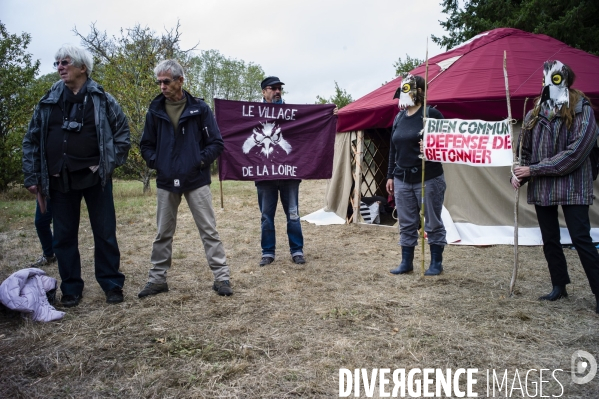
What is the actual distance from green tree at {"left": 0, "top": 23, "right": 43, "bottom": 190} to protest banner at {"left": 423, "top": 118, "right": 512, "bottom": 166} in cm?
1041

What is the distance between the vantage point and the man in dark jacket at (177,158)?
10.0 ft

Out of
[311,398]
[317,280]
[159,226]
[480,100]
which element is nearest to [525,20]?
[480,100]

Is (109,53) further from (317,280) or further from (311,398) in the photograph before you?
(311,398)

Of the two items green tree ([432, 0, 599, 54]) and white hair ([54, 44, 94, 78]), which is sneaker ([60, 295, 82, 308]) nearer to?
white hair ([54, 44, 94, 78])

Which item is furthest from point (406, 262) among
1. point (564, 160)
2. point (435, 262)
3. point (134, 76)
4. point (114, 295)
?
point (134, 76)

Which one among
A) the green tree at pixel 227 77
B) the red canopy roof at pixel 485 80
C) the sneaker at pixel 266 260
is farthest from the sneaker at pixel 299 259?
the green tree at pixel 227 77

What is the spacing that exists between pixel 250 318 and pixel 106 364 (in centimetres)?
85

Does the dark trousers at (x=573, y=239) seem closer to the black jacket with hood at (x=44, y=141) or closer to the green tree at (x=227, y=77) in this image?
the black jacket with hood at (x=44, y=141)

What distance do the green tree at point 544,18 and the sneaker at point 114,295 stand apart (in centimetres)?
915

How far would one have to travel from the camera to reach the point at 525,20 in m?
9.35

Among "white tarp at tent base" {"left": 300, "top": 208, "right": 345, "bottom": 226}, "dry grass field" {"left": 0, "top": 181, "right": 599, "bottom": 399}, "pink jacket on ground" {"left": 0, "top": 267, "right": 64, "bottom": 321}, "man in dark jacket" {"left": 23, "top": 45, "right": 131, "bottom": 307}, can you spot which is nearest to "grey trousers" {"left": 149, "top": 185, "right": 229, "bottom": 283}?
"dry grass field" {"left": 0, "top": 181, "right": 599, "bottom": 399}

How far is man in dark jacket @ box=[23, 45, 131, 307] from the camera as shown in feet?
9.54

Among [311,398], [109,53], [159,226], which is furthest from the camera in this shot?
[109,53]

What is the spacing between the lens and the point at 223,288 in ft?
10.5
